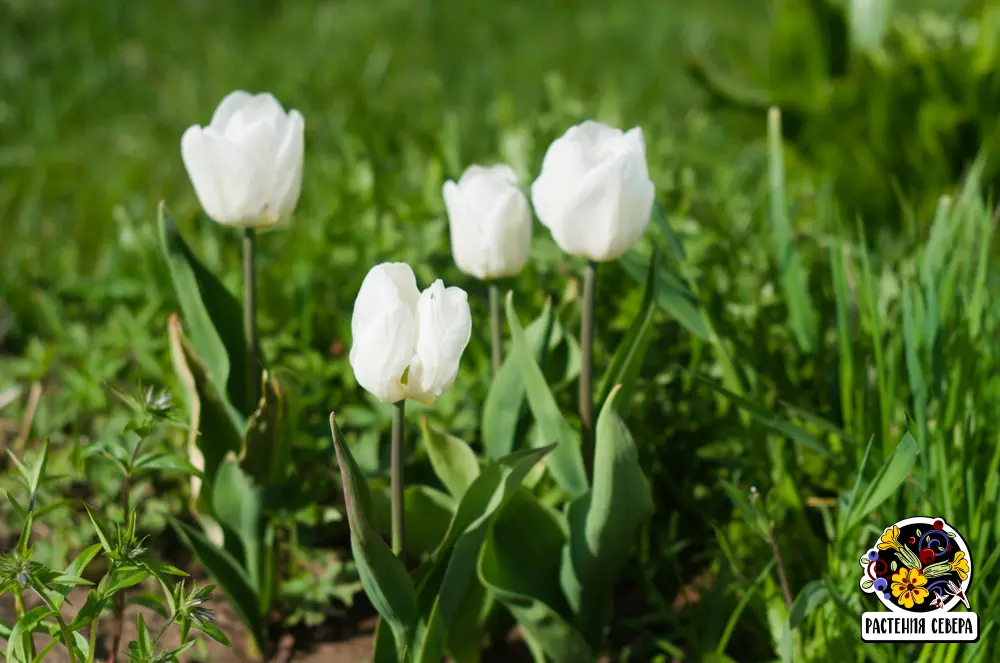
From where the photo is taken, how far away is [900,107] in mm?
2562

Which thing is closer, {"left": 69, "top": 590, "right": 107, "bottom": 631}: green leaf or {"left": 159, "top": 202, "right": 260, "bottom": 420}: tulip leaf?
{"left": 69, "top": 590, "right": 107, "bottom": 631}: green leaf

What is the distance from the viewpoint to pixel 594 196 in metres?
1.24

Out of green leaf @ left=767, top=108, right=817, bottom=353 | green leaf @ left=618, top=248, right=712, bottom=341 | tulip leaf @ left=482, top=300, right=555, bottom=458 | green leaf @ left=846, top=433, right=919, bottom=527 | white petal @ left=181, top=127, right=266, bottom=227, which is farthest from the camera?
green leaf @ left=767, top=108, right=817, bottom=353

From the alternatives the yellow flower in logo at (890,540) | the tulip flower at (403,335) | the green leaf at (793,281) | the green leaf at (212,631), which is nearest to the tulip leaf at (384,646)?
the green leaf at (212,631)

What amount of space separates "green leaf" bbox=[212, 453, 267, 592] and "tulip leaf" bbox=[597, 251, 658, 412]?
51 cm

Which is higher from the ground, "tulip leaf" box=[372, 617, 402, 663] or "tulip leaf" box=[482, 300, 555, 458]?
"tulip leaf" box=[482, 300, 555, 458]

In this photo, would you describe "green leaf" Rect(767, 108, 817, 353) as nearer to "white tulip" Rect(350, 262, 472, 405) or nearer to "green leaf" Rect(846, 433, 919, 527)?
"green leaf" Rect(846, 433, 919, 527)

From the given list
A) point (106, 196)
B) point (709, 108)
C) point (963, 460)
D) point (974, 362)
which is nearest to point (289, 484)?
point (963, 460)

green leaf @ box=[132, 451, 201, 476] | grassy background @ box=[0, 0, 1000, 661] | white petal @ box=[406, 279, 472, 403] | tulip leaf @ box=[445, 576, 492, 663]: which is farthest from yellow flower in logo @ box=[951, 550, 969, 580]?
green leaf @ box=[132, 451, 201, 476]

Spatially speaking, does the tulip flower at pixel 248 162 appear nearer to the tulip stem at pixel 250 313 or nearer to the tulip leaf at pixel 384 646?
the tulip stem at pixel 250 313

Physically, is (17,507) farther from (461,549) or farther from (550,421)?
(550,421)

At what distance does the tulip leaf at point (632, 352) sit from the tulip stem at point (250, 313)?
0.49 metres

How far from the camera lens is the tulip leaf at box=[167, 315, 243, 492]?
1.46m

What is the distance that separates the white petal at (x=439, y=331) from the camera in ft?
3.68
